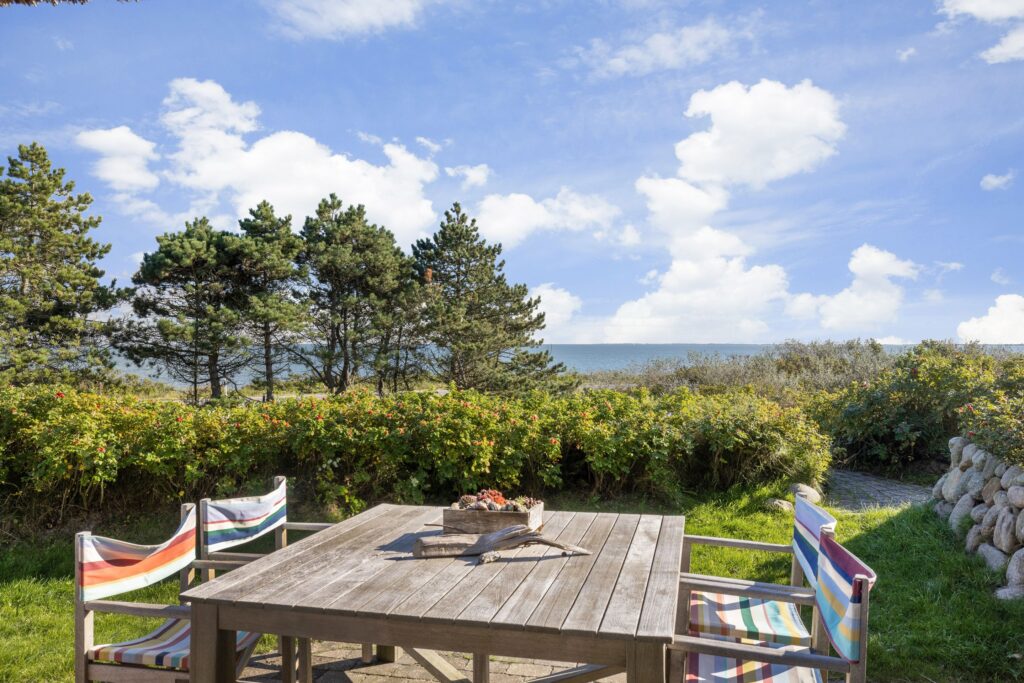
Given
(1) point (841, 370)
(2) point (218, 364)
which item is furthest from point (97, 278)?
(1) point (841, 370)

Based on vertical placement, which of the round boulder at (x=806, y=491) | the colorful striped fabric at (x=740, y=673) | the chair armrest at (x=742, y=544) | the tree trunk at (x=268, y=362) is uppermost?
the tree trunk at (x=268, y=362)

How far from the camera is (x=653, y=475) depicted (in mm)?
5102

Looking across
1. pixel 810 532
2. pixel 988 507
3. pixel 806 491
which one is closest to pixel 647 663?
pixel 810 532

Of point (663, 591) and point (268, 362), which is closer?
point (663, 591)

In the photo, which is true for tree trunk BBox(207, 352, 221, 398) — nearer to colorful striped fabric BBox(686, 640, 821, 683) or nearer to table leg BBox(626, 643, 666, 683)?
colorful striped fabric BBox(686, 640, 821, 683)

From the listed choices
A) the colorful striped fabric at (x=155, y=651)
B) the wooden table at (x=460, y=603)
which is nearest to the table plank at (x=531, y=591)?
the wooden table at (x=460, y=603)

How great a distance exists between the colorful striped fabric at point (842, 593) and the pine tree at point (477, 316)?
17.7 m

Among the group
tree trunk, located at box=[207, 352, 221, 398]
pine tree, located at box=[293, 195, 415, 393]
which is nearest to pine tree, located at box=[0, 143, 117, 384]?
tree trunk, located at box=[207, 352, 221, 398]

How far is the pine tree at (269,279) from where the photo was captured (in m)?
18.2

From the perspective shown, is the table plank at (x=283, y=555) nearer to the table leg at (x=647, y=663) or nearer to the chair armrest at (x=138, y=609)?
the chair armrest at (x=138, y=609)

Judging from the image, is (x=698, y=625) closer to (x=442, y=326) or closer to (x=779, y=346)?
(x=779, y=346)

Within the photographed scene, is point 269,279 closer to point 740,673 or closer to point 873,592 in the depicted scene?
point 873,592

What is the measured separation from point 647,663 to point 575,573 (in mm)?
522

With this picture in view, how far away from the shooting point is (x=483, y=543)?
7.69 ft
